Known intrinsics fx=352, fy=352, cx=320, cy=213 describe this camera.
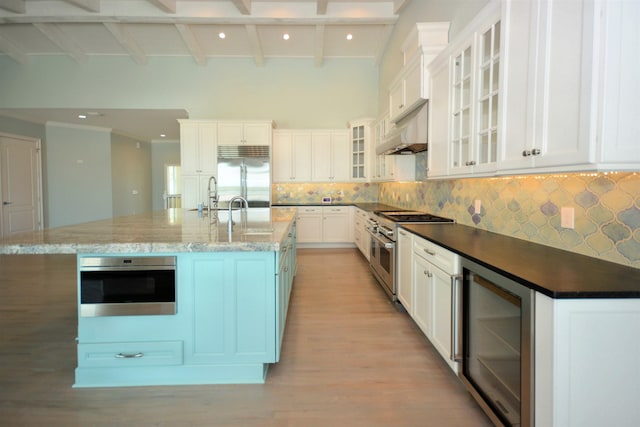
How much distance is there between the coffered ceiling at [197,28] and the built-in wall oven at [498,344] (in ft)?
16.1

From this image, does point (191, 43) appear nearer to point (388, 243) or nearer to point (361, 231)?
point (361, 231)

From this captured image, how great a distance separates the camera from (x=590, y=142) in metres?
1.39

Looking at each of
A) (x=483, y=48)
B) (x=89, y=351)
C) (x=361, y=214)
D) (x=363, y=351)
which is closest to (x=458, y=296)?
(x=363, y=351)

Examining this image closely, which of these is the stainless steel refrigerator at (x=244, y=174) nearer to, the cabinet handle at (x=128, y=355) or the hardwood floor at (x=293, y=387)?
the hardwood floor at (x=293, y=387)

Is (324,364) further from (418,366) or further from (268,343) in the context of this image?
(418,366)

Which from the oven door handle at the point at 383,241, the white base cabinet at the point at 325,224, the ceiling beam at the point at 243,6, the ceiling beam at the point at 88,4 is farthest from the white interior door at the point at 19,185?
the oven door handle at the point at 383,241

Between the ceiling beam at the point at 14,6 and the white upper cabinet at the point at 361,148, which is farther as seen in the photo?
the white upper cabinet at the point at 361,148

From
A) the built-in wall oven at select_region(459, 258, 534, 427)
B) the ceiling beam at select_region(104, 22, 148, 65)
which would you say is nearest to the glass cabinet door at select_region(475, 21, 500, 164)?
the built-in wall oven at select_region(459, 258, 534, 427)

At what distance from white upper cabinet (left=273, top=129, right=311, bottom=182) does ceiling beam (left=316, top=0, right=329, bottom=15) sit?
2168mm

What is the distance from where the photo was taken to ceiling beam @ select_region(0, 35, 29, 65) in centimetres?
641

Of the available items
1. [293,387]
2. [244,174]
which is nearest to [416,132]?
[293,387]

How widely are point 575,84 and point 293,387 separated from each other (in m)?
2.16

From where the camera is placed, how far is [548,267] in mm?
1611

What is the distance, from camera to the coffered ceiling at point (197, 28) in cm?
554
